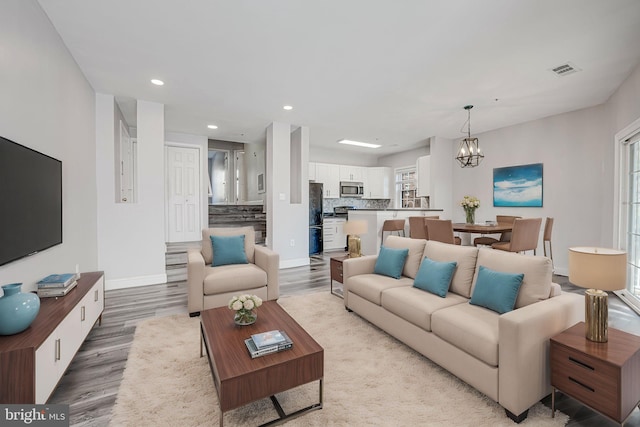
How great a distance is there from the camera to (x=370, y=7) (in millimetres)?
2260

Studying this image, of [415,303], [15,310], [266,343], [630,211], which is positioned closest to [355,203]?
[630,211]

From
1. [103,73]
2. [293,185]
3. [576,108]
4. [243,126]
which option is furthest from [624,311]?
[103,73]

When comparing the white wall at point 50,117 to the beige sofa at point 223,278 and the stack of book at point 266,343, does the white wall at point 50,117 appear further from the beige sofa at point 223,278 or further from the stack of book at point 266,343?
the stack of book at point 266,343

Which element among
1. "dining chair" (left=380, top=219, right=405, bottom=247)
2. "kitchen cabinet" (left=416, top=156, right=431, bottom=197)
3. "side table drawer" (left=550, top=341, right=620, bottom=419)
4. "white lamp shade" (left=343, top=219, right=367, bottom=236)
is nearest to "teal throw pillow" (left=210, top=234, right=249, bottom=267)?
"white lamp shade" (left=343, top=219, right=367, bottom=236)

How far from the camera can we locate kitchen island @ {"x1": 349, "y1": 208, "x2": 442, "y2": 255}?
233 inches

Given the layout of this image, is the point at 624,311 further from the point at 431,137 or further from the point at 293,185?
the point at 293,185

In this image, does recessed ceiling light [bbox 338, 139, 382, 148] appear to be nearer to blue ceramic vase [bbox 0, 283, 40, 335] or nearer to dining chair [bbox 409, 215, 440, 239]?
dining chair [bbox 409, 215, 440, 239]

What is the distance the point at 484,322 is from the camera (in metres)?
1.88

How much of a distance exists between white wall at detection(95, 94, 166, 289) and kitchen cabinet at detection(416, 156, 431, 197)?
17.9 ft

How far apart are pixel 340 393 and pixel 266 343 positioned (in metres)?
0.62

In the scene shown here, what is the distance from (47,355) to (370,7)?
313 centimetres

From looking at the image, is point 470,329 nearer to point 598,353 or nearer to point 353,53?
point 598,353

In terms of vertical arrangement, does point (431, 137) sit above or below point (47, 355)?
above

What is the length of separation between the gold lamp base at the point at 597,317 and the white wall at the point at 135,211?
4.76 meters
